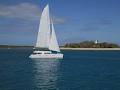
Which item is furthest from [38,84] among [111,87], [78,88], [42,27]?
[42,27]

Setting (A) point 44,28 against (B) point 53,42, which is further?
(B) point 53,42

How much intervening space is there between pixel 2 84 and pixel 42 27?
4851 cm

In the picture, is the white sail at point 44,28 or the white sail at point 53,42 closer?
the white sail at point 44,28

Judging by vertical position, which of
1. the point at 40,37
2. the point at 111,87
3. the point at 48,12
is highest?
the point at 48,12

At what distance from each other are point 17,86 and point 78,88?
21.4 ft

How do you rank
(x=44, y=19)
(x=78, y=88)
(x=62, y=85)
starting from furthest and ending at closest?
(x=44, y=19) < (x=62, y=85) < (x=78, y=88)

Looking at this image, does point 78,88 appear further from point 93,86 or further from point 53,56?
point 53,56

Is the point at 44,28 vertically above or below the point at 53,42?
above

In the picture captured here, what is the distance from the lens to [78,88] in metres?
31.4

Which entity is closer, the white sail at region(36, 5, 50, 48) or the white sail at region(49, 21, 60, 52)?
the white sail at region(36, 5, 50, 48)

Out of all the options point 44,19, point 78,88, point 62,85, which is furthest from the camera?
point 44,19

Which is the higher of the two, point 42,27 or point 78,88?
point 42,27

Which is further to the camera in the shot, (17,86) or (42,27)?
(42,27)

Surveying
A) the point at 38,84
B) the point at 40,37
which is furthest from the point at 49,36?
the point at 38,84
